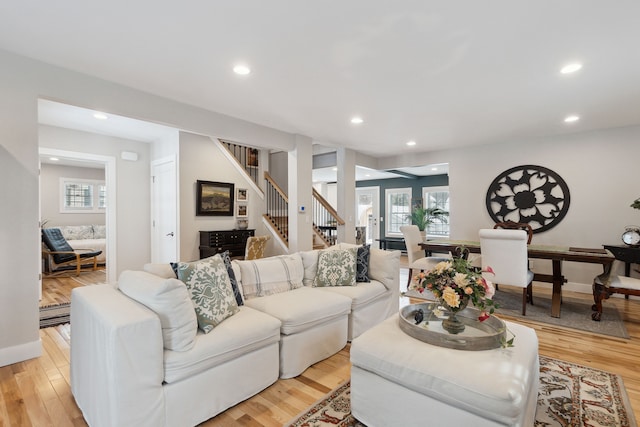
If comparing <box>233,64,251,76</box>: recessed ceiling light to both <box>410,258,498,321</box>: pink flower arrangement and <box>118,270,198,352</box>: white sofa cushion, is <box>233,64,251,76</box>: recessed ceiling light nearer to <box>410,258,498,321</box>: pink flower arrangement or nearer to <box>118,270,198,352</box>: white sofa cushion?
<box>118,270,198,352</box>: white sofa cushion

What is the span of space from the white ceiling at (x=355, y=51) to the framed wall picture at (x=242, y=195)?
2.16m

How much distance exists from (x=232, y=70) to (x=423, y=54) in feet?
5.30

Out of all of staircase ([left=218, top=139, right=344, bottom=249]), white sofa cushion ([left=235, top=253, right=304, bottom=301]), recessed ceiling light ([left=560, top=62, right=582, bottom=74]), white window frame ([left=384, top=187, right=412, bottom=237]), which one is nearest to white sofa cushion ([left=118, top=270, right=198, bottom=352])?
white sofa cushion ([left=235, top=253, right=304, bottom=301])

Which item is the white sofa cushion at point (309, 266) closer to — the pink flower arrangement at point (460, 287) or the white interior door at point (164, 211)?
the pink flower arrangement at point (460, 287)

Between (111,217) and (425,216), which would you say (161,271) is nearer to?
(111,217)

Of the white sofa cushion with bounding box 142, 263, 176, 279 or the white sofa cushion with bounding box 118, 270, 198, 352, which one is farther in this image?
the white sofa cushion with bounding box 142, 263, 176, 279

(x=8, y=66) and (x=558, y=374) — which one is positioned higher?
(x=8, y=66)

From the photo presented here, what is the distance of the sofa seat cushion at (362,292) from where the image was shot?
293 cm

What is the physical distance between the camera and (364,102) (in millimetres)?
3582

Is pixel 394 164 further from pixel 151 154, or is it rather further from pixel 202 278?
pixel 202 278

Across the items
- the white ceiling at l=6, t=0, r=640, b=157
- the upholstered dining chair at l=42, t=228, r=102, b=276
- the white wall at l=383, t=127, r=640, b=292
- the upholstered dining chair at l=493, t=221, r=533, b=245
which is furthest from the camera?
the upholstered dining chair at l=42, t=228, r=102, b=276

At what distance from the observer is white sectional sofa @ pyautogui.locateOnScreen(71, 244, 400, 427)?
5.14 feet

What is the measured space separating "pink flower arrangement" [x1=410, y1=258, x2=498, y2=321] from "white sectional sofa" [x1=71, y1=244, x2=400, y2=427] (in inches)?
38.9

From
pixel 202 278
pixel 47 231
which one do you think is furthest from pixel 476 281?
pixel 47 231
